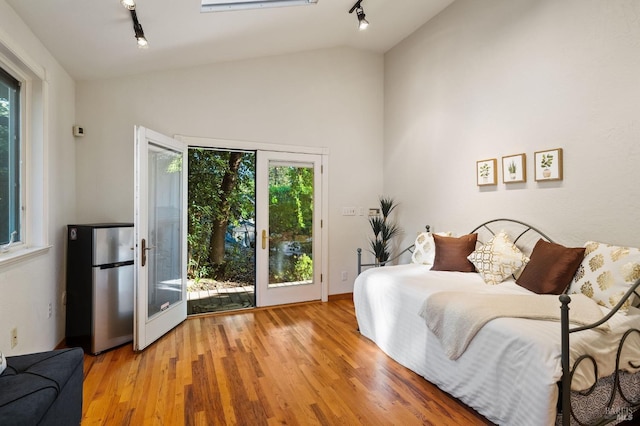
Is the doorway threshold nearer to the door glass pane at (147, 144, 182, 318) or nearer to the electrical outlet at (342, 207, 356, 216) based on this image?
the door glass pane at (147, 144, 182, 318)

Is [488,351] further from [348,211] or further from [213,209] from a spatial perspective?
[213,209]

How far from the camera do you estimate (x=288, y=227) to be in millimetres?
4195

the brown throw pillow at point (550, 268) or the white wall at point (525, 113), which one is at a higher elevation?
the white wall at point (525, 113)

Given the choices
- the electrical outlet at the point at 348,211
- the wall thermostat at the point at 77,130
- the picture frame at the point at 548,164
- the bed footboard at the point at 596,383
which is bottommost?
the bed footboard at the point at 596,383

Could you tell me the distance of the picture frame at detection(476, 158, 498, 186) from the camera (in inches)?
121

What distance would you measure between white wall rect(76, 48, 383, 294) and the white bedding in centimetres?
177

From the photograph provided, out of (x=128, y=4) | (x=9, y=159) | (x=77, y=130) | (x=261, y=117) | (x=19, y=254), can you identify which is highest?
(x=128, y=4)

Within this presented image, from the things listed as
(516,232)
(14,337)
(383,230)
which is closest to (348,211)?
(383,230)

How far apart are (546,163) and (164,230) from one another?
3625 millimetres

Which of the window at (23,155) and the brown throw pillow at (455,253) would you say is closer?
the window at (23,155)

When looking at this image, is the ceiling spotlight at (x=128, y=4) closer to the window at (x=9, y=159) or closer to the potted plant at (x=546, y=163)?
the window at (x=9, y=159)

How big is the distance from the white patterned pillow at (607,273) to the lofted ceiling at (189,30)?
3.07 metres

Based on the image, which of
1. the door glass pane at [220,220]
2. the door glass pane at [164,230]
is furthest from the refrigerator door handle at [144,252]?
the door glass pane at [220,220]

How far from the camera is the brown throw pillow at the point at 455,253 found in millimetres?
3062
